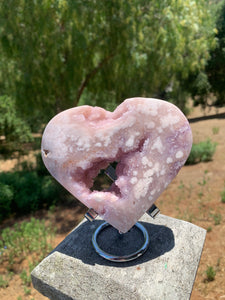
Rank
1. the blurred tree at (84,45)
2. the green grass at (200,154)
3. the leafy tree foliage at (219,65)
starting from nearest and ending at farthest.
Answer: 1. the blurred tree at (84,45)
2. the green grass at (200,154)
3. the leafy tree foliage at (219,65)

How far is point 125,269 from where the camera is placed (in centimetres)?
248

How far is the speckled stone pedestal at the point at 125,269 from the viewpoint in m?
2.30

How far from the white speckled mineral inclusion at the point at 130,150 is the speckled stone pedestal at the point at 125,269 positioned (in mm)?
398

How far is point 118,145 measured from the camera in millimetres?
2436

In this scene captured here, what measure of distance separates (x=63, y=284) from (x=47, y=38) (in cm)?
397

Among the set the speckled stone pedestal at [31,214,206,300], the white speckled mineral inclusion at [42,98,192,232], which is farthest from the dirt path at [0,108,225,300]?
the white speckled mineral inclusion at [42,98,192,232]

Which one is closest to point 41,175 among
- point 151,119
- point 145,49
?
point 145,49

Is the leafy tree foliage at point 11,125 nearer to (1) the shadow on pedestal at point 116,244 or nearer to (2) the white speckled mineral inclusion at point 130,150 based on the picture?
(1) the shadow on pedestal at point 116,244

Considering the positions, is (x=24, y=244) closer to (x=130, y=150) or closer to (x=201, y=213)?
(x=130, y=150)

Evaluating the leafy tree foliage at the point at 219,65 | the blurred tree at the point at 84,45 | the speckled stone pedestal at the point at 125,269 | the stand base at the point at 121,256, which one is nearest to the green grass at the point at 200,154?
the blurred tree at the point at 84,45

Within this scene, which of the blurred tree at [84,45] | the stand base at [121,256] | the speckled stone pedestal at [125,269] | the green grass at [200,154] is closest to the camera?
the speckled stone pedestal at [125,269]

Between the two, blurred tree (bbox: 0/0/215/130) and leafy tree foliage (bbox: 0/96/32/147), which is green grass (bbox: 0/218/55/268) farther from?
leafy tree foliage (bbox: 0/96/32/147)

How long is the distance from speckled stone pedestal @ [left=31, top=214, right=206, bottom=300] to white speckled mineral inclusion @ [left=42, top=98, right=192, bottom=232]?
0.40 meters

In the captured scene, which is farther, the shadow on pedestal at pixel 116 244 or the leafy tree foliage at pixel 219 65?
the leafy tree foliage at pixel 219 65
